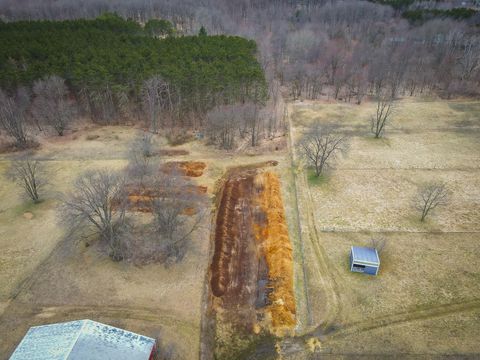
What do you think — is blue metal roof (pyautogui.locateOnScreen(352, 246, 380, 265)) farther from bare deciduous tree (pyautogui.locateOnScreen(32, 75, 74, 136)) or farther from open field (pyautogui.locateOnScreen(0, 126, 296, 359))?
bare deciduous tree (pyautogui.locateOnScreen(32, 75, 74, 136))

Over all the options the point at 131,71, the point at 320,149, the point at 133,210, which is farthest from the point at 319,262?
the point at 131,71

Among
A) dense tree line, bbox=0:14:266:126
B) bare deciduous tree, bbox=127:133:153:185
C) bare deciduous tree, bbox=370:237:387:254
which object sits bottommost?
bare deciduous tree, bbox=370:237:387:254

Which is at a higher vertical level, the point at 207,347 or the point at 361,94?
the point at 361,94

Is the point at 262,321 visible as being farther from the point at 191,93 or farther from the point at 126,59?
the point at 126,59


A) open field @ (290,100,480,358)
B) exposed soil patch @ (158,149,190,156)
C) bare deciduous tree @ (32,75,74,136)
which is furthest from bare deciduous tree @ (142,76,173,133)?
open field @ (290,100,480,358)

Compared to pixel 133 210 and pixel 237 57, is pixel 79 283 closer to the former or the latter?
pixel 133 210

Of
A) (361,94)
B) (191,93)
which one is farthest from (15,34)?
(361,94)
